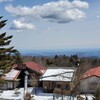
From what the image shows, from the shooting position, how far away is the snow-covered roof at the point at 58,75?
36769mm

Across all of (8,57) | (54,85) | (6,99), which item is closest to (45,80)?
(54,85)

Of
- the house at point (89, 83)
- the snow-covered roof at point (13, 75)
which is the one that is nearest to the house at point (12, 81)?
the snow-covered roof at point (13, 75)

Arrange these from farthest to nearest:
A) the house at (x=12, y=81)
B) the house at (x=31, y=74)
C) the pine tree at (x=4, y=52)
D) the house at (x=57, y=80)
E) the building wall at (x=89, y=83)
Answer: the house at (x=31, y=74) → the house at (x=12, y=81) → the building wall at (x=89, y=83) → the house at (x=57, y=80) → the pine tree at (x=4, y=52)

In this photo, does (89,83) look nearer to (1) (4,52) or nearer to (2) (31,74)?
(2) (31,74)

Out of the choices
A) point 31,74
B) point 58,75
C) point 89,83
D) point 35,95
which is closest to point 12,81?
point 31,74

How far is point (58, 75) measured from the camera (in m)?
37.6

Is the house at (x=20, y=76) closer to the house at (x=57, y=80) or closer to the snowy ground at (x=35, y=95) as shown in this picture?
the snowy ground at (x=35, y=95)

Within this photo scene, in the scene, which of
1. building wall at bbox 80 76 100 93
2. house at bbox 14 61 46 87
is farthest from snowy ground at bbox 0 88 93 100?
building wall at bbox 80 76 100 93

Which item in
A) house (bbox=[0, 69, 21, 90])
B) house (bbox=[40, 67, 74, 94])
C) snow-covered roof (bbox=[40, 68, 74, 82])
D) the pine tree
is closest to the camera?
the pine tree

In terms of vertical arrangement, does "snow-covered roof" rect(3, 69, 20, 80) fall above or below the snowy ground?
above

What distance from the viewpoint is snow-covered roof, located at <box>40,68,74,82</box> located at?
3677 cm

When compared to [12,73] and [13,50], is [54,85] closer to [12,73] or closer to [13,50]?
[12,73]

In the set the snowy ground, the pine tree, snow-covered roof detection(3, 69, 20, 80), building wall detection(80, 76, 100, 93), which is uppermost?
the pine tree

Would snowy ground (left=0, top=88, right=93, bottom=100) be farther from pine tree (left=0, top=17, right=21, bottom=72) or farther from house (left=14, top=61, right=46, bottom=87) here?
pine tree (left=0, top=17, right=21, bottom=72)
